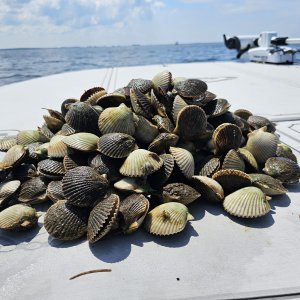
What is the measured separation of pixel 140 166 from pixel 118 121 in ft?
1.64

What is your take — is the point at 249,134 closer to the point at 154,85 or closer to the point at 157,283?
the point at 154,85

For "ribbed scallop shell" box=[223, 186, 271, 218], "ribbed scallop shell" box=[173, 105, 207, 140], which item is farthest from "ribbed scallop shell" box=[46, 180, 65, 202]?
"ribbed scallop shell" box=[223, 186, 271, 218]

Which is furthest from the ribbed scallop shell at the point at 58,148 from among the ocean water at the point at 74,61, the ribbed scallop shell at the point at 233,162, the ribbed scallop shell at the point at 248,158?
the ocean water at the point at 74,61

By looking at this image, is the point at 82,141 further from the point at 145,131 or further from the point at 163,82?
the point at 163,82

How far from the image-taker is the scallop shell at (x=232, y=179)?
2299 millimetres

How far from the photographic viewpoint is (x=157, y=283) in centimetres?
156

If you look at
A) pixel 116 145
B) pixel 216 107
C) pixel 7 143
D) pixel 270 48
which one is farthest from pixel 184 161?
pixel 270 48

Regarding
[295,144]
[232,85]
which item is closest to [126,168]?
[295,144]

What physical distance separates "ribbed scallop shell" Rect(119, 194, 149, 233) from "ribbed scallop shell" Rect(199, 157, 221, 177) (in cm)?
63

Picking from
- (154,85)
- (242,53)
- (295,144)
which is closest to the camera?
(154,85)

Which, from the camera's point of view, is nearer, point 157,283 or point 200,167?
point 157,283

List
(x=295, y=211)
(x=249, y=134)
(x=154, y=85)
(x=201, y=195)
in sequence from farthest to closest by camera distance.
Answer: (x=154, y=85)
(x=249, y=134)
(x=201, y=195)
(x=295, y=211)

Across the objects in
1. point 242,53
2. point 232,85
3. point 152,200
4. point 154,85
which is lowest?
point 242,53

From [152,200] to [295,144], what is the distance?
202 centimetres
